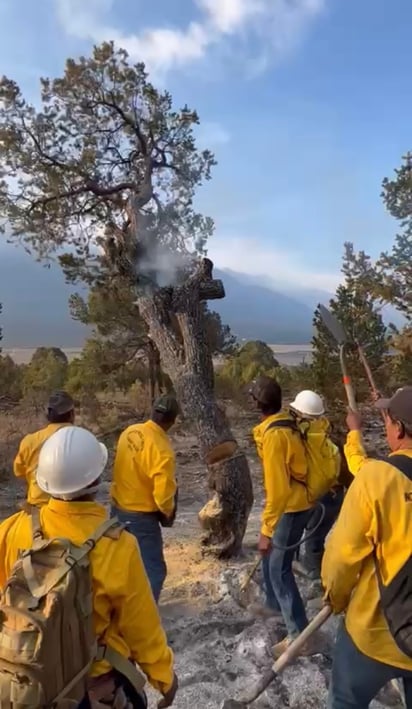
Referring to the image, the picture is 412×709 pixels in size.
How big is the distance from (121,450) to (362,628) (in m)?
2.15

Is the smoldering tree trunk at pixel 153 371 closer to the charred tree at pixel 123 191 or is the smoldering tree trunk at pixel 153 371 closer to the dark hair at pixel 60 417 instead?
the charred tree at pixel 123 191

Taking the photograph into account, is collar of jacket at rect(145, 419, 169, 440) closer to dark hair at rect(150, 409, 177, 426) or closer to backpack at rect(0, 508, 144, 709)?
dark hair at rect(150, 409, 177, 426)

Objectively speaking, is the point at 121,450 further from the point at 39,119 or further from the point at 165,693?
the point at 39,119

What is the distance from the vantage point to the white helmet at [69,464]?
207cm

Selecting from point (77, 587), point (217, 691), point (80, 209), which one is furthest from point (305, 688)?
point (80, 209)

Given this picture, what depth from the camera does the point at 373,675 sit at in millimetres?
2332

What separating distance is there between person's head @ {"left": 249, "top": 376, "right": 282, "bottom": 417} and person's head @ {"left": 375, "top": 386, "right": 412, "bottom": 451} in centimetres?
166

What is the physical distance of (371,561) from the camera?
231 centimetres

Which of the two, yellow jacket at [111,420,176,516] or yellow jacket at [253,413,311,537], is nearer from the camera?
yellow jacket at [253,413,311,537]

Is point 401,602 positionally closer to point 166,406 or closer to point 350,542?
point 350,542

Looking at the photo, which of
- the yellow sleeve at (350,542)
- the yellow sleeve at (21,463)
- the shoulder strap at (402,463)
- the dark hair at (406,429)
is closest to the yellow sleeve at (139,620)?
the yellow sleeve at (350,542)

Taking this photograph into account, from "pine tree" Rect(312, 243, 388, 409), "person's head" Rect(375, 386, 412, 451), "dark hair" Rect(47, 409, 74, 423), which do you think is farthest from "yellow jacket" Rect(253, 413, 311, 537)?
"pine tree" Rect(312, 243, 388, 409)

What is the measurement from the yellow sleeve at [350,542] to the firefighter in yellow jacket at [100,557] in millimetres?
697

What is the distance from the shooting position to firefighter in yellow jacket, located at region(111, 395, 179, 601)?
3969mm
